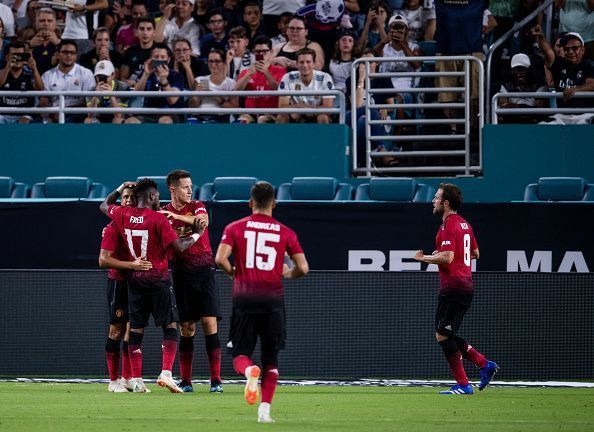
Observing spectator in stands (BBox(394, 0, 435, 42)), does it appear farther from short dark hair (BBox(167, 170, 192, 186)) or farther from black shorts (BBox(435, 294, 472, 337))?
short dark hair (BBox(167, 170, 192, 186))

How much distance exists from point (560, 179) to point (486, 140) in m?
1.55

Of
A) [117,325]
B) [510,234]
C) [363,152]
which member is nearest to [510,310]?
[510,234]

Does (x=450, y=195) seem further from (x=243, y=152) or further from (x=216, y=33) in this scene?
(x=216, y=33)

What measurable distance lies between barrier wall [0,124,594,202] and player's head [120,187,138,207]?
5.67m

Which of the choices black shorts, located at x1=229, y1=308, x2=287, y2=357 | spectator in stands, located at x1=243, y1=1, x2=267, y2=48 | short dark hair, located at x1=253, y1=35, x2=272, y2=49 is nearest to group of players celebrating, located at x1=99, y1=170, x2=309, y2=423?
black shorts, located at x1=229, y1=308, x2=287, y2=357

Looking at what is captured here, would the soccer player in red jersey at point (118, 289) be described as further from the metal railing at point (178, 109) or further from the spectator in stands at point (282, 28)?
the spectator in stands at point (282, 28)

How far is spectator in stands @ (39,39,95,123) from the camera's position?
1892cm

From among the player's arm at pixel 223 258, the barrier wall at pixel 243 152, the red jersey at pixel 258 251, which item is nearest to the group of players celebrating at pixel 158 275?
the red jersey at pixel 258 251

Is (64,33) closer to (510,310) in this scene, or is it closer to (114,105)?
(114,105)

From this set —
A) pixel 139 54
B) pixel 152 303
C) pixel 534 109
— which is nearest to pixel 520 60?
pixel 534 109

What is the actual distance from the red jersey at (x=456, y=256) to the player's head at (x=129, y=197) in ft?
10.3

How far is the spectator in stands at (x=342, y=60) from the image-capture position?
1878cm

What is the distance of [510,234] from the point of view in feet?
52.2

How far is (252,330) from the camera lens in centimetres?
963
